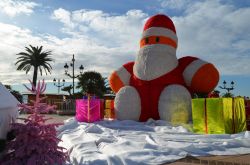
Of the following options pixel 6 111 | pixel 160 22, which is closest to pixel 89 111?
pixel 160 22

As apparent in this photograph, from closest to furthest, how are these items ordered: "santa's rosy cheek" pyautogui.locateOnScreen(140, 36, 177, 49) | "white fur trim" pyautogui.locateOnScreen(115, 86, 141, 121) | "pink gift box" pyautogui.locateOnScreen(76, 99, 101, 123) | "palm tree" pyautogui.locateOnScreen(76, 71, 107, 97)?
"white fur trim" pyautogui.locateOnScreen(115, 86, 141, 121)
"santa's rosy cheek" pyautogui.locateOnScreen(140, 36, 177, 49)
"pink gift box" pyautogui.locateOnScreen(76, 99, 101, 123)
"palm tree" pyautogui.locateOnScreen(76, 71, 107, 97)

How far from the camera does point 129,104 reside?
12727mm

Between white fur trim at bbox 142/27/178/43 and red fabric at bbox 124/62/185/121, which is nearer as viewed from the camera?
red fabric at bbox 124/62/185/121

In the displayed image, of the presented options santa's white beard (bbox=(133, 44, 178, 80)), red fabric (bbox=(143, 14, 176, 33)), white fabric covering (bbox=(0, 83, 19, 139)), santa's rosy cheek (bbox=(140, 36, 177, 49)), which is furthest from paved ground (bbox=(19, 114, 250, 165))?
red fabric (bbox=(143, 14, 176, 33))

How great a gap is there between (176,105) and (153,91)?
3.82 ft

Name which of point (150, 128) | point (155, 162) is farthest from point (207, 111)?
point (155, 162)

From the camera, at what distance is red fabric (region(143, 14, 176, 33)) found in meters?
13.1

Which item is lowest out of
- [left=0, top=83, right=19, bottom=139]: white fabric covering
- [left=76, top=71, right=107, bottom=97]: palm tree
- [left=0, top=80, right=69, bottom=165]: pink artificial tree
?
[left=0, top=80, right=69, bottom=165]: pink artificial tree

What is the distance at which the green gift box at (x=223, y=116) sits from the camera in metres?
9.02

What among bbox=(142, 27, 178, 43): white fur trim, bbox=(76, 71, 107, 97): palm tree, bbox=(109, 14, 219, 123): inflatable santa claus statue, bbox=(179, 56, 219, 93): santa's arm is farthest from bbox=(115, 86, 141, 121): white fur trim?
bbox=(76, 71, 107, 97): palm tree

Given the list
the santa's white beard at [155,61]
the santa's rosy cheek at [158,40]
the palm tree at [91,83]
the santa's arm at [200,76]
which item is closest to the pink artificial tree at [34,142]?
the santa's white beard at [155,61]

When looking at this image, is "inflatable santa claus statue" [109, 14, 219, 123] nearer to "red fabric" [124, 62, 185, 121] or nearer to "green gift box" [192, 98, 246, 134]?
"red fabric" [124, 62, 185, 121]

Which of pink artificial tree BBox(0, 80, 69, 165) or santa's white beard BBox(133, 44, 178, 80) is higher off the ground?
santa's white beard BBox(133, 44, 178, 80)

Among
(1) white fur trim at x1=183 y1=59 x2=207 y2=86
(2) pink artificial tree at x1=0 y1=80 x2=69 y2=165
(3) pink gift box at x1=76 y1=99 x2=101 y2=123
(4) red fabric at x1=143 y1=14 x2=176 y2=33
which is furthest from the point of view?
(3) pink gift box at x1=76 y1=99 x2=101 y2=123
